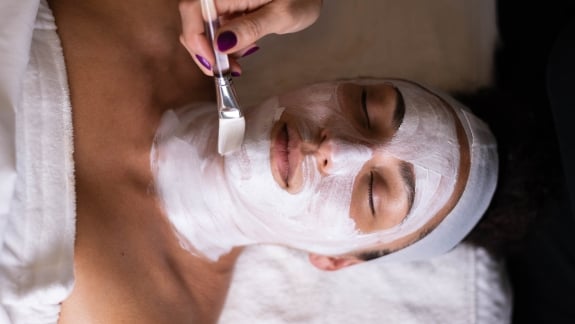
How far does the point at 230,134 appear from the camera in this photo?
94 cm

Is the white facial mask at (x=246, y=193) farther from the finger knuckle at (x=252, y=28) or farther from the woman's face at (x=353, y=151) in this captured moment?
the finger knuckle at (x=252, y=28)

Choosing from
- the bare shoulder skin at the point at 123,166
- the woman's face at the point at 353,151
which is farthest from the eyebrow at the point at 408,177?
the bare shoulder skin at the point at 123,166

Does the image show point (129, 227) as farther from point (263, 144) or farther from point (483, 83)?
point (483, 83)

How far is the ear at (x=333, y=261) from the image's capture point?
1.14 m

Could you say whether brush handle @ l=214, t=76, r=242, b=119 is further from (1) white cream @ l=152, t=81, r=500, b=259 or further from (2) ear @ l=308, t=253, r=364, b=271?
(2) ear @ l=308, t=253, r=364, b=271

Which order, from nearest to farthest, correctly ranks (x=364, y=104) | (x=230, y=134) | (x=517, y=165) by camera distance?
1. (x=230, y=134)
2. (x=364, y=104)
3. (x=517, y=165)

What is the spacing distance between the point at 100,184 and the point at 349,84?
1.54ft

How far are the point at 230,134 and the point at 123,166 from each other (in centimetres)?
24

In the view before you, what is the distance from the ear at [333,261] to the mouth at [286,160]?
8.9 inches

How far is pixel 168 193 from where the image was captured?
1093mm

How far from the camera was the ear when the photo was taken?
3.74ft

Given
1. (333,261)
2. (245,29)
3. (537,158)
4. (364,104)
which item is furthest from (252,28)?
(537,158)

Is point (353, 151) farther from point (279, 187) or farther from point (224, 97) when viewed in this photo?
point (224, 97)

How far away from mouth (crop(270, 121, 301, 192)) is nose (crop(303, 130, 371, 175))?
18 millimetres
